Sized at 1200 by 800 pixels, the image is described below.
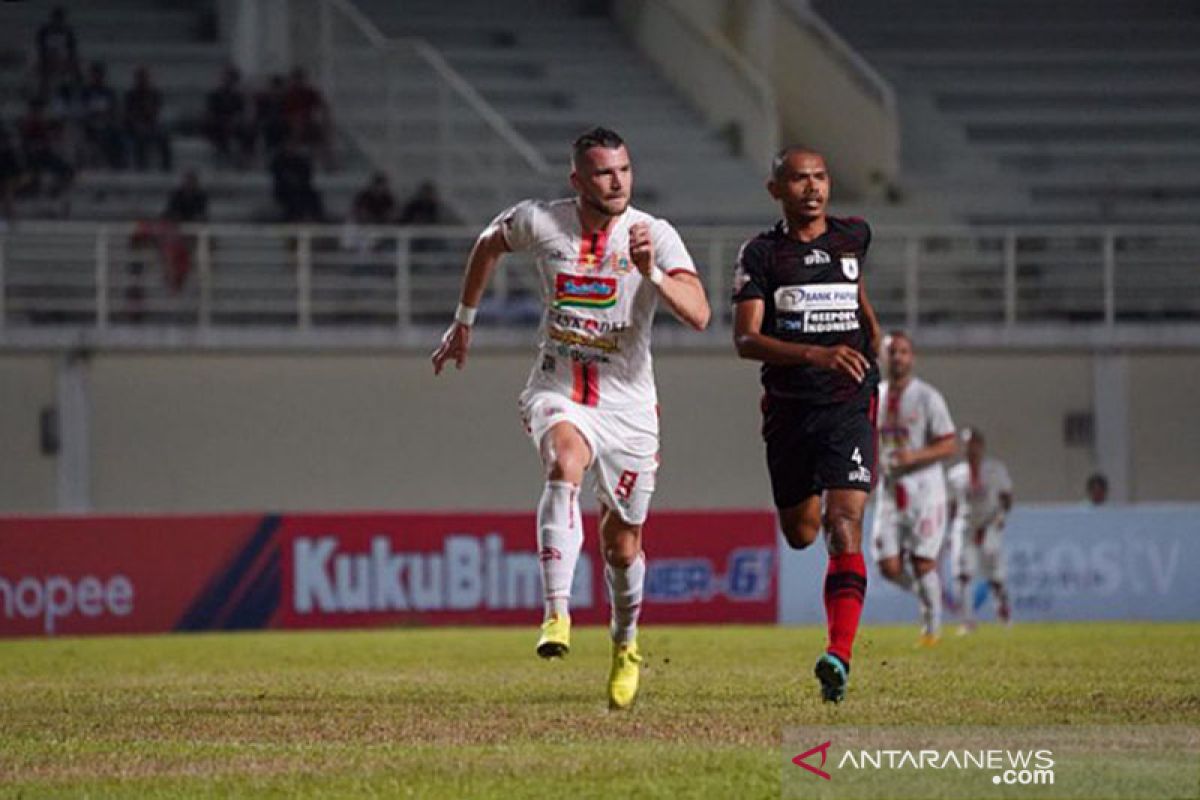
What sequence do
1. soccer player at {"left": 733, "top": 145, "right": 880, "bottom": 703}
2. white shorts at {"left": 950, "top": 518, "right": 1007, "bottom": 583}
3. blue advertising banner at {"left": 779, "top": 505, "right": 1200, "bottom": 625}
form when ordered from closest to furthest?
soccer player at {"left": 733, "top": 145, "right": 880, "bottom": 703} < white shorts at {"left": 950, "top": 518, "right": 1007, "bottom": 583} < blue advertising banner at {"left": 779, "top": 505, "right": 1200, "bottom": 625}

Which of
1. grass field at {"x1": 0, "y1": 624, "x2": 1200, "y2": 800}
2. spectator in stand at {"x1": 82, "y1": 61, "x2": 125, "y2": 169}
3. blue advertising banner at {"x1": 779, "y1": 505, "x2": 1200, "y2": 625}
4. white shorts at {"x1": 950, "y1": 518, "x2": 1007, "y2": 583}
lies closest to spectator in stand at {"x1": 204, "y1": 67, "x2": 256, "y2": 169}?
spectator in stand at {"x1": 82, "y1": 61, "x2": 125, "y2": 169}

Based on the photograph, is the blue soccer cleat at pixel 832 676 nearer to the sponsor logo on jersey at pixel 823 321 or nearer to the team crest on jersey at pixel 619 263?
the sponsor logo on jersey at pixel 823 321

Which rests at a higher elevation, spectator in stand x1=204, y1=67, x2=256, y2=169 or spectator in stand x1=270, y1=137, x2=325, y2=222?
spectator in stand x1=204, y1=67, x2=256, y2=169

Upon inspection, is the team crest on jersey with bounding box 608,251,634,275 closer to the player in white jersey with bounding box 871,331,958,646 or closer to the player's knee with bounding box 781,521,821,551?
the player's knee with bounding box 781,521,821,551

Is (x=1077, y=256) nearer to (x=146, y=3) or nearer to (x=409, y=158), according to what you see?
(x=409, y=158)

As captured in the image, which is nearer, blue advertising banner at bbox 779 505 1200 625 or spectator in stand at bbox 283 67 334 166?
blue advertising banner at bbox 779 505 1200 625

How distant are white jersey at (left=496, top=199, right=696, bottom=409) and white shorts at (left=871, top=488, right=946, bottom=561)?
943cm

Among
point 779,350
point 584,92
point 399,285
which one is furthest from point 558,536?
point 584,92

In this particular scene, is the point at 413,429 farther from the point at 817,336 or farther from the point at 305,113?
the point at 817,336

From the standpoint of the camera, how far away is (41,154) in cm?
3288

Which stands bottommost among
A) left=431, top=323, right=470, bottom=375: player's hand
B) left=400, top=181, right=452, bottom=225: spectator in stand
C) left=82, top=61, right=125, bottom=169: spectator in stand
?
left=431, top=323, right=470, bottom=375: player's hand

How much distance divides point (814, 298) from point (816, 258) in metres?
0.18

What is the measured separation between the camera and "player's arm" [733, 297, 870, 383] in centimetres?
1223

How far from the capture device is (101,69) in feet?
113
